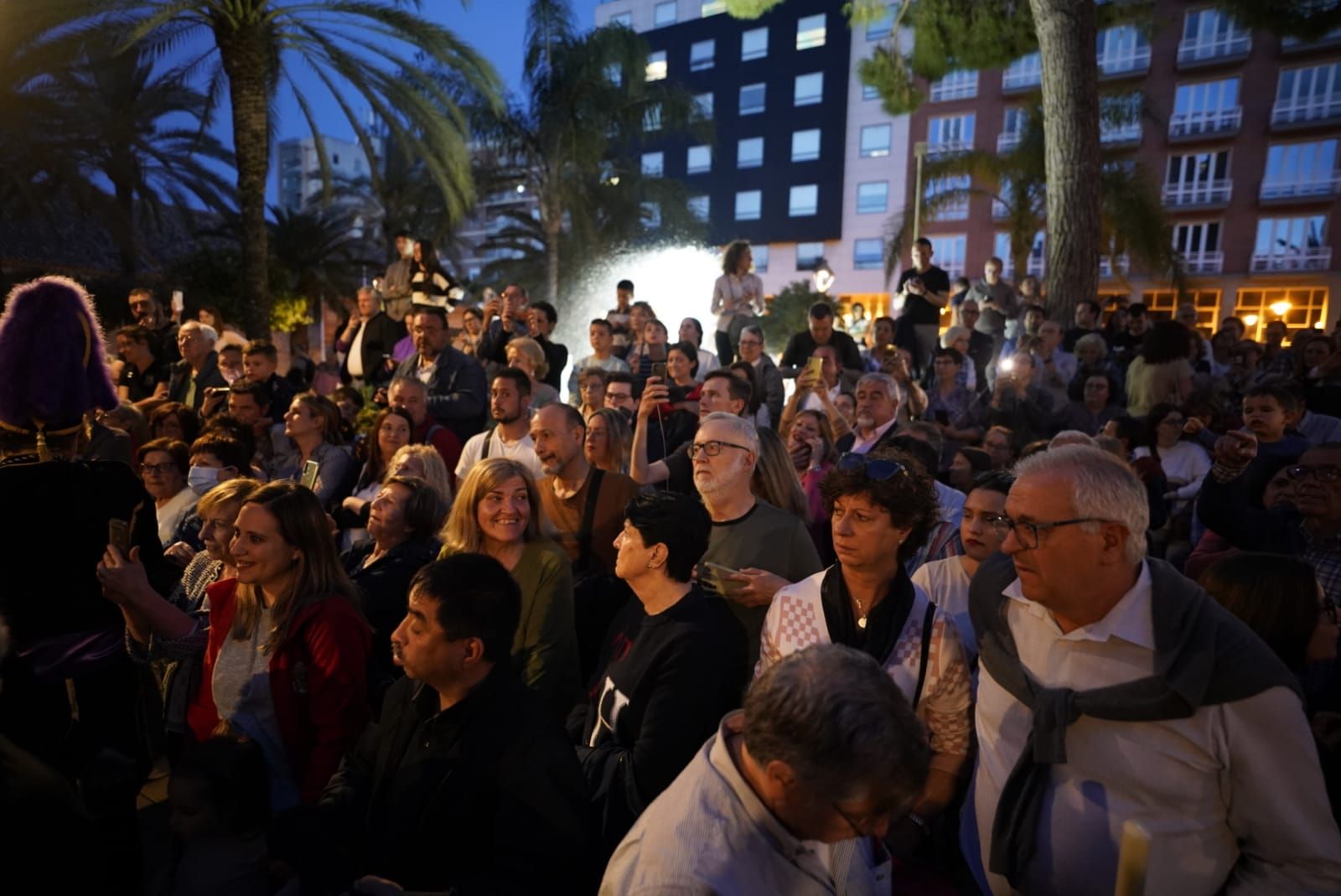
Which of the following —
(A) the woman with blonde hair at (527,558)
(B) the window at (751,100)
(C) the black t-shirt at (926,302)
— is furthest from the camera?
(B) the window at (751,100)

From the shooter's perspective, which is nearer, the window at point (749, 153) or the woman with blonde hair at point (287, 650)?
the woman with blonde hair at point (287, 650)

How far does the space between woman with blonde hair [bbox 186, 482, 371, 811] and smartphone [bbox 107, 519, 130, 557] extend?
36 cm

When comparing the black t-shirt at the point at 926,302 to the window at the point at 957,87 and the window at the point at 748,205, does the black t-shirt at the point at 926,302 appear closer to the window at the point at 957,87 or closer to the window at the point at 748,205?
the window at the point at 957,87

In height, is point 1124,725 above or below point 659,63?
below

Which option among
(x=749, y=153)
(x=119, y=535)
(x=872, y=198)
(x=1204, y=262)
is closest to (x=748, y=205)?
(x=749, y=153)

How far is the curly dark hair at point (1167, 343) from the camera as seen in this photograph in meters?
7.77

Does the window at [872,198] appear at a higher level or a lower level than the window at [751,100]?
lower

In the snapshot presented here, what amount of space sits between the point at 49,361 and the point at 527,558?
1.95 metres

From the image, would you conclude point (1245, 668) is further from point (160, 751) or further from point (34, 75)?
point (34, 75)

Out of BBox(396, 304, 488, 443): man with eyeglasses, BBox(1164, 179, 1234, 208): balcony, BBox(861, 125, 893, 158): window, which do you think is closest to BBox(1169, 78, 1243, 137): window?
BBox(1164, 179, 1234, 208): balcony

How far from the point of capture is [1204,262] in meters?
34.4

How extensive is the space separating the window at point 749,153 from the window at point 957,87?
9681 mm

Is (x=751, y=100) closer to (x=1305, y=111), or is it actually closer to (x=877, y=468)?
(x=1305, y=111)

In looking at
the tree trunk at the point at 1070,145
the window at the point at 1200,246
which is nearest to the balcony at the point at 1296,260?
the window at the point at 1200,246
